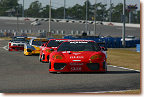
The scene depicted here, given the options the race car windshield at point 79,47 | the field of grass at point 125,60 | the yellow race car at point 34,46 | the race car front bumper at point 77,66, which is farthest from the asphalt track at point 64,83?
the yellow race car at point 34,46

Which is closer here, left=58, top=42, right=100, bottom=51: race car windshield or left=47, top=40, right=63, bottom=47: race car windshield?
left=58, top=42, right=100, bottom=51: race car windshield

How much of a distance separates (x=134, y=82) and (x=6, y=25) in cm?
9526

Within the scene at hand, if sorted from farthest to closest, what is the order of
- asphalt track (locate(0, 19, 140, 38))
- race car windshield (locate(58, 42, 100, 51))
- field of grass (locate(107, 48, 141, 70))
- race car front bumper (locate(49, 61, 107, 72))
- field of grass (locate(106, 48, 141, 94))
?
asphalt track (locate(0, 19, 140, 38)) < field of grass (locate(107, 48, 141, 70)) < field of grass (locate(106, 48, 141, 94)) < race car windshield (locate(58, 42, 100, 51)) < race car front bumper (locate(49, 61, 107, 72))

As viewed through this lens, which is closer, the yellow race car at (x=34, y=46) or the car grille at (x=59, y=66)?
the car grille at (x=59, y=66)

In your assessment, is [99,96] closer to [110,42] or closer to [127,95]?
[127,95]

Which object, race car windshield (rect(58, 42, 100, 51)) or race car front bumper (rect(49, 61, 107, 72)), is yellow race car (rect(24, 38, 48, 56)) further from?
race car front bumper (rect(49, 61, 107, 72))

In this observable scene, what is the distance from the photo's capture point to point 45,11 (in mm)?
196500

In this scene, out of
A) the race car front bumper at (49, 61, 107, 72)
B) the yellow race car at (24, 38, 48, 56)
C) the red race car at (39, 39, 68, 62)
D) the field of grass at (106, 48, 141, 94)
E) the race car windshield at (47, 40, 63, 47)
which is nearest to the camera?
the race car front bumper at (49, 61, 107, 72)

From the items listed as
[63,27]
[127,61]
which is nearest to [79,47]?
[127,61]

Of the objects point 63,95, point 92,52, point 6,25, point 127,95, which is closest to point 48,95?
point 63,95

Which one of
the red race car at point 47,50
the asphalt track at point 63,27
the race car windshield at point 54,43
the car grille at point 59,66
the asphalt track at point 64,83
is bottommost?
the asphalt track at point 64,83

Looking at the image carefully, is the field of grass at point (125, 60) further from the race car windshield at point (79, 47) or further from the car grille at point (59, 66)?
the car grille at point (59, 66)

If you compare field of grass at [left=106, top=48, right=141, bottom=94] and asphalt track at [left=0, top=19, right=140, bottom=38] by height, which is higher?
asphalt track at [left=0, top=19, right=140, bottom=38]

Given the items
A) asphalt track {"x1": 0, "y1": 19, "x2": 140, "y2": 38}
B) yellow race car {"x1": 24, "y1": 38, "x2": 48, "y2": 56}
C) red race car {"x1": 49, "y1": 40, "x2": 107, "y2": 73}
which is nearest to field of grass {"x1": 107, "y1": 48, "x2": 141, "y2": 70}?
red race car {"x1": 49, "y1": 40, "x2": 107, "y2": 73}
